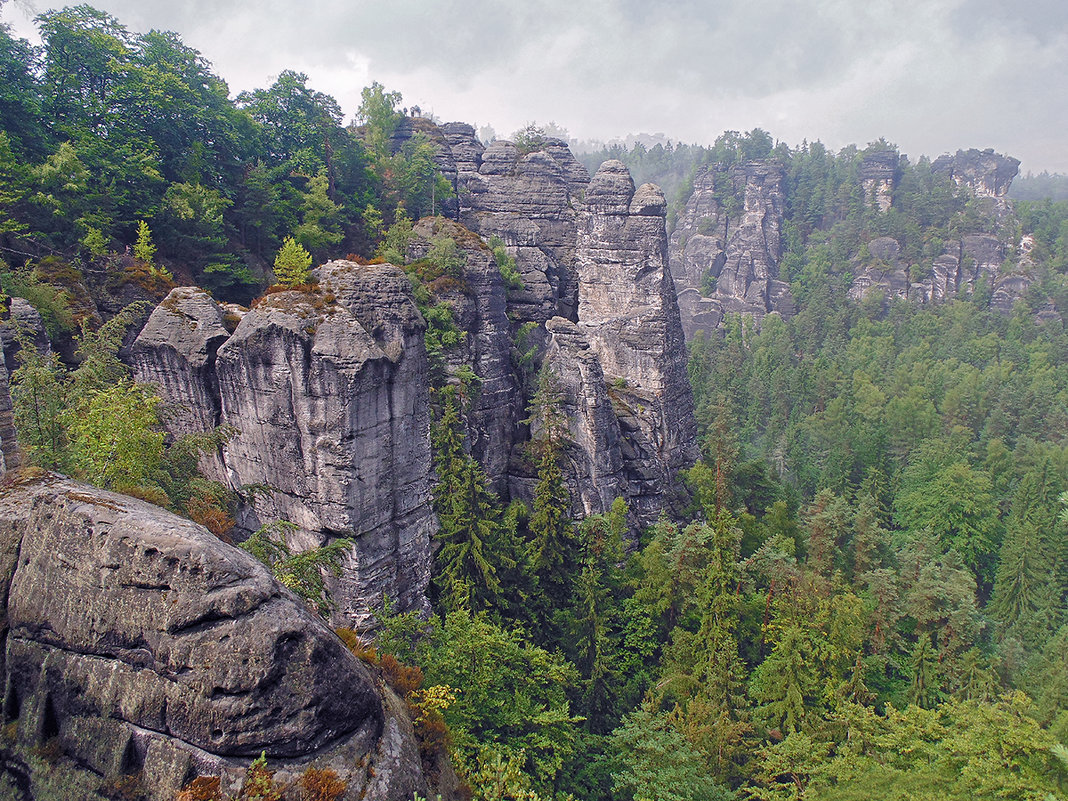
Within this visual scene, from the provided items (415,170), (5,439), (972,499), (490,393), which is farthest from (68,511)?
(972,499)

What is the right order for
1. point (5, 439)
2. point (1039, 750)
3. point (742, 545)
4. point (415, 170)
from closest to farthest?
1. point (1039, 750)
2. point (5, 439)
3. point (742, 545)
4. point (415, 170)

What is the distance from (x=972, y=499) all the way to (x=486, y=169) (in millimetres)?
37210

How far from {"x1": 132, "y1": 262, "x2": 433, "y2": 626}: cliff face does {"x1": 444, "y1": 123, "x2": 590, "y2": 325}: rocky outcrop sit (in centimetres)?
1350

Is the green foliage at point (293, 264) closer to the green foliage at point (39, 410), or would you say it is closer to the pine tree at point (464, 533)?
the pine tree at point (464, 533)

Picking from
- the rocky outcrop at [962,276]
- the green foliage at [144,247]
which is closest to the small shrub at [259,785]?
the green foliage at [144,247]

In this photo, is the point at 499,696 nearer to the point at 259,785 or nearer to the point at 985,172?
the point at 259,785

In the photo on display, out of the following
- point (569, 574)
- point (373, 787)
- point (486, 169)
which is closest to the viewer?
point (373, 787)

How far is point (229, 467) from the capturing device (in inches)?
684

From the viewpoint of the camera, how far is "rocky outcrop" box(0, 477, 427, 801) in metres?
6.00

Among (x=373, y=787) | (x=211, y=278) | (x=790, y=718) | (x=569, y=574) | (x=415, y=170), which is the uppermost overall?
(x=415, y=170)

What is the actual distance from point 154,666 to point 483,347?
19383 mm

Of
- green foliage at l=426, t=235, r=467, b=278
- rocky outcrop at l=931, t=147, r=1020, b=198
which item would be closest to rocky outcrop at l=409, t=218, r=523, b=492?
green foliage at l=426, t=235, r=467, b=278

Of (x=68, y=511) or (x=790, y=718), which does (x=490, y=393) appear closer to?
(x=790, y=718)

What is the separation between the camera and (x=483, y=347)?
24844mm
